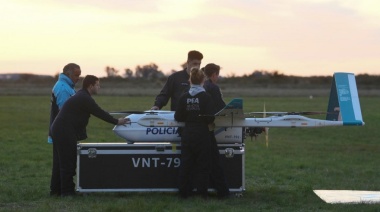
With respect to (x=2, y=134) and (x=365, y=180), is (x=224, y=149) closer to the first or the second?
(x=365, y=180)

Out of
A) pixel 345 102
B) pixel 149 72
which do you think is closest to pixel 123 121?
pixel 345 102

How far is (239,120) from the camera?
10.5 metres

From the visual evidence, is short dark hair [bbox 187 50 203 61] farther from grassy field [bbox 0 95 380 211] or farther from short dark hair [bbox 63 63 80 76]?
grassy field [bbox 0 95 380 211]

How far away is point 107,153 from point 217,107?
1.62 metres

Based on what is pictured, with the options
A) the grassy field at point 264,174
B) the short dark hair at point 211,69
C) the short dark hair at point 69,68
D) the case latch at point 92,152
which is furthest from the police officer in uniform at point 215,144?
the short dark hair at point 69,68

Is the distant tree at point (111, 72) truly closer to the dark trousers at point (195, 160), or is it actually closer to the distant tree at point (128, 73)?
the distant tree at point (128, 73)

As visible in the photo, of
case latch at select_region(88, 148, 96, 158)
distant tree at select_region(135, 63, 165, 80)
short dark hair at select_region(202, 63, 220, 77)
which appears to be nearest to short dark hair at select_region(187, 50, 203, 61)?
short dark hair at select_region(202, 63, 220, 77)

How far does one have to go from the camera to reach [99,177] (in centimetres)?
1080

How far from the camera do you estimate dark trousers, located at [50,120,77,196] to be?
34.6 feet

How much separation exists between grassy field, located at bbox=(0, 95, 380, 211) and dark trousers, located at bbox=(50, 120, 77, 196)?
284mm

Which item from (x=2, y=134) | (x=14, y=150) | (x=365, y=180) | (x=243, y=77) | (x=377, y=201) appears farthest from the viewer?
(x=243, y=77)

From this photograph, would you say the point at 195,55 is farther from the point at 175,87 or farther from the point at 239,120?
the point at 239,120

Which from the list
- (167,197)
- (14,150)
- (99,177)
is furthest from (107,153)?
(14,150)

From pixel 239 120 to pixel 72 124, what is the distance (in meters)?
2.23
